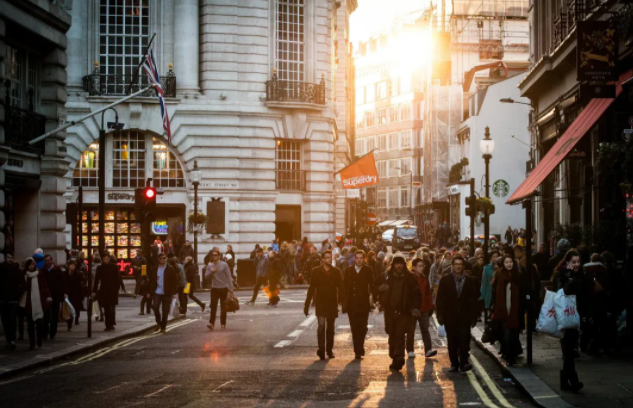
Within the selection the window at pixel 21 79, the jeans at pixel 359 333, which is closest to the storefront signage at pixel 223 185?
the window at pixel 21 79

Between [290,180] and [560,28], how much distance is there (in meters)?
22.5

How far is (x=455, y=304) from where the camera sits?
50.3ft

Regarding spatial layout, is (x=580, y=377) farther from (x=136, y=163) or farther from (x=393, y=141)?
(x=393, y=141)

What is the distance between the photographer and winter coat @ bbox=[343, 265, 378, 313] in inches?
667

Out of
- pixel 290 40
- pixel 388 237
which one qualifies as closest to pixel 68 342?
pixel 290 40

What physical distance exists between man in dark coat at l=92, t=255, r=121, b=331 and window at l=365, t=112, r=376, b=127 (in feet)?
335

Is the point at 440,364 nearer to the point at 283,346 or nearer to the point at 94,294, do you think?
the point at 283,346

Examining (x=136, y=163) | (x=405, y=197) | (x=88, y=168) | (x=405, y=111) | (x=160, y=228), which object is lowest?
(x=160, y=228)

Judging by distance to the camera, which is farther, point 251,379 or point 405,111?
point 405,111

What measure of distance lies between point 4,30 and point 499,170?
45.4 metres

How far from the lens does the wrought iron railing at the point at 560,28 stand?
84.7 ft

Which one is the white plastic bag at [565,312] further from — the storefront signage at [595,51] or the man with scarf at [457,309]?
the storefront signage at [595,51]

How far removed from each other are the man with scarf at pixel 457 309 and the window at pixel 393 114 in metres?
102

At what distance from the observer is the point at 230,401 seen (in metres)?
12.1
